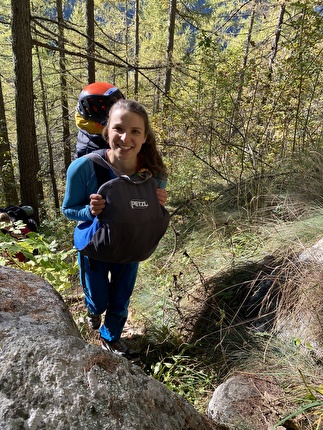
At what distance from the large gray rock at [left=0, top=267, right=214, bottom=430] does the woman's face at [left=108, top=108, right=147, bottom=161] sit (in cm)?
130

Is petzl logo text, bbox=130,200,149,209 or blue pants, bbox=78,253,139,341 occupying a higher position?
petzl logo text, bbox=130,200,149,209

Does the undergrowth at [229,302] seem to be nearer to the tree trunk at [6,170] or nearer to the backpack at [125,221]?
the backpack at [125,221]

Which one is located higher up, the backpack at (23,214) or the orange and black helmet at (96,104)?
the orange and black helmet at (96,104)

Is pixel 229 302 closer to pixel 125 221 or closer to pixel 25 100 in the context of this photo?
pixel 125 221

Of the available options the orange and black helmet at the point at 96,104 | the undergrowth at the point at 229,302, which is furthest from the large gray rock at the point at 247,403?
the orange and black helmet at the point at 96,104

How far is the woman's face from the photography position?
2033mm

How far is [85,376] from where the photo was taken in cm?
83

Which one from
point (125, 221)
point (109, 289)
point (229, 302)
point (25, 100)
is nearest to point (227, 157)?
point (229, 302)

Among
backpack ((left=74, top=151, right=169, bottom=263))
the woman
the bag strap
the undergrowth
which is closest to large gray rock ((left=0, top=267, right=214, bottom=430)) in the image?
the undergrowth

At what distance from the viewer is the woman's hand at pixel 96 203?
1.91m

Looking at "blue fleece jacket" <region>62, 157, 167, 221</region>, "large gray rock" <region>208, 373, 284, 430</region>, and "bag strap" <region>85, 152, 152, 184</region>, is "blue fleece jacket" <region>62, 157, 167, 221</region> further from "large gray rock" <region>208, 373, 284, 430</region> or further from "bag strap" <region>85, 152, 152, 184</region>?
"large gray rock" <region>208, 373, 284, 430</region>

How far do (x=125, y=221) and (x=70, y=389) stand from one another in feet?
4.09

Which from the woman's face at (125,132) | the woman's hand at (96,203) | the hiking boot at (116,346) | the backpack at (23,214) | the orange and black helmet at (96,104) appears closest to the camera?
the woman's hand at (96,203)

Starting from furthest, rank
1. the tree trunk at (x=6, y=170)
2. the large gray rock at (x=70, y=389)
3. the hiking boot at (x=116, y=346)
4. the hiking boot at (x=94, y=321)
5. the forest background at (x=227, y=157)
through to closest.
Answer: the tree trunk at (x=6, y=170), the forest background at (x=227, y=157), the hiking boot at (x=94, y=321), the hiking boot at (x=116, y=346), the large gray rock at (x=70, y=389)
